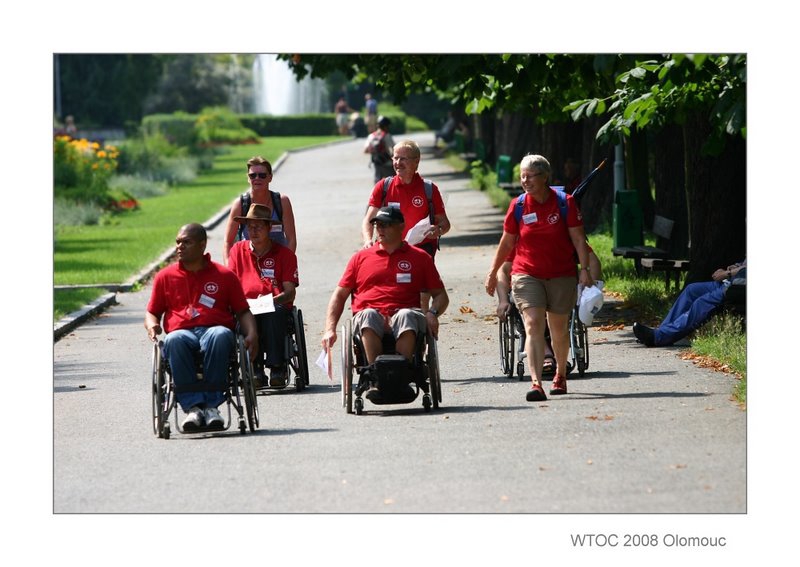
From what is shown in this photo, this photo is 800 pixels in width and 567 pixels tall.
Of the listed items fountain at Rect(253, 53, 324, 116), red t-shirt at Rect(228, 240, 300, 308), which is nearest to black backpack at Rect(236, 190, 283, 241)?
red t-shirt at Rect(228, 240, 300, 308)

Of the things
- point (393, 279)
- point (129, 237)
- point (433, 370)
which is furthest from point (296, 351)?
point (129, 237)

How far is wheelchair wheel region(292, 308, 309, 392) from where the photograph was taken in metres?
12.7

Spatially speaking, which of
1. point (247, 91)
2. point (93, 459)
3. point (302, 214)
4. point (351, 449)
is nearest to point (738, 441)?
point (351, 449)

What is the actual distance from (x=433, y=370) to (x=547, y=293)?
113cm

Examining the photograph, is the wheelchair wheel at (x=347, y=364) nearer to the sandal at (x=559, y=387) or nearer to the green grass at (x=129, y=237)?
the sandal at (x=559, y=387)

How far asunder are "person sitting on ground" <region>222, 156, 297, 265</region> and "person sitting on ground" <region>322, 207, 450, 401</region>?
1530 mm

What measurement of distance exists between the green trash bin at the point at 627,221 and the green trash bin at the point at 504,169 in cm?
1533

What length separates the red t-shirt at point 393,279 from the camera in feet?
37.4

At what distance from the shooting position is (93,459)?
32.9 feet

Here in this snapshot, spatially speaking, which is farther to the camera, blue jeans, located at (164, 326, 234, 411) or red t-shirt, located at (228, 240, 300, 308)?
red t-shirt, located at (228, 240, 300, 308)

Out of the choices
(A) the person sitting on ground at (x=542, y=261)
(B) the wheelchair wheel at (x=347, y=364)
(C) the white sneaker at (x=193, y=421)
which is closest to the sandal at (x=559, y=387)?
(A) the person sitting on ground at (x=542, y=261)

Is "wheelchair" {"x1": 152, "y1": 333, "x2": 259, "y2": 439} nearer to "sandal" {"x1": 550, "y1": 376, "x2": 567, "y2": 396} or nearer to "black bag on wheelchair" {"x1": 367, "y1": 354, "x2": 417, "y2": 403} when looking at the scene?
"black bag on wheelchair" {"x1": 367, "y1": 354, "x2": 417, "y2": 403}

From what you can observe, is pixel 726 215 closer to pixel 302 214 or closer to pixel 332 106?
pixel 302 214

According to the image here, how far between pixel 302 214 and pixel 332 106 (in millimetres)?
71094
